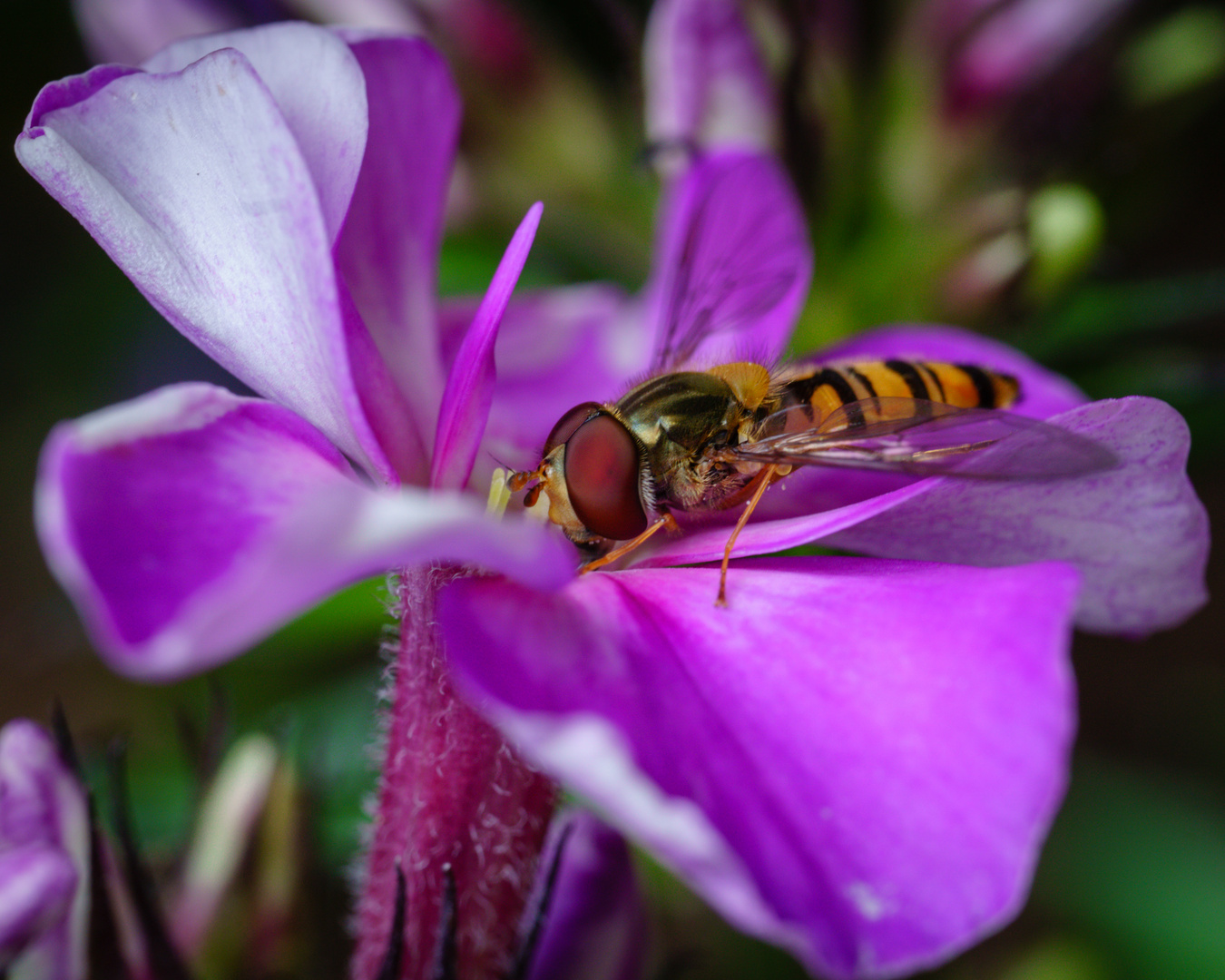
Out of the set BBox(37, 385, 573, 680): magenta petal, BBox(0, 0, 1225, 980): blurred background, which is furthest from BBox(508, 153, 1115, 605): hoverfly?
BBox(0, 0, 1225, 980): blurred background

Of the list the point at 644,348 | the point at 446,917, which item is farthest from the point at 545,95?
the point at 446,917

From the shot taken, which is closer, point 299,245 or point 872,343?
point 299,245

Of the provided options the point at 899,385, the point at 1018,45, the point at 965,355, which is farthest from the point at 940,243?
the point at 899,385

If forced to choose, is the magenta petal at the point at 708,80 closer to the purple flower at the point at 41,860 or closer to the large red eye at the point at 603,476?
the large red eye at the point at 603,476

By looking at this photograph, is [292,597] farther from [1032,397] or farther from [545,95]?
[545,95]

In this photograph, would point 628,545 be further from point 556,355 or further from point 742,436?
point 556,355

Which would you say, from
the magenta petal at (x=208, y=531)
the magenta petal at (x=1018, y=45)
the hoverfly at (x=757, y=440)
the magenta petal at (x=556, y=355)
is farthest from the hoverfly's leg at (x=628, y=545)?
the magenta petal at (x=1018, y=45)

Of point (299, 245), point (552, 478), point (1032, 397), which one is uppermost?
point (299, 245)
